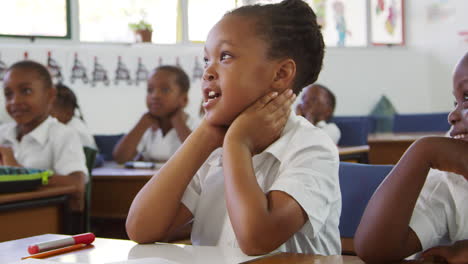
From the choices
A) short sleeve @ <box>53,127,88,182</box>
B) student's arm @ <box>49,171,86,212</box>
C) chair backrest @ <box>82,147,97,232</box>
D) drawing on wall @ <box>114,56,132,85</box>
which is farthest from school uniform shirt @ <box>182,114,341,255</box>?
drawing on wall @ <box>114,56,132,85</box>

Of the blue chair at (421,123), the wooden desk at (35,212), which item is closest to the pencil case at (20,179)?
the wooden desk at (35,212)

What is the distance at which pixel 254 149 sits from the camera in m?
1.38

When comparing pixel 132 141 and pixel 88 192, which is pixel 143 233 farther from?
pixel 132 141

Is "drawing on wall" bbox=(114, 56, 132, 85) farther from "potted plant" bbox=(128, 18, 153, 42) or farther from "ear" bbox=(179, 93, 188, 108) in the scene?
"ear" bbox=(179, 93, 188, 108)

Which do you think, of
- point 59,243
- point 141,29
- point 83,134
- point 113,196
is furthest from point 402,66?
point 59,243

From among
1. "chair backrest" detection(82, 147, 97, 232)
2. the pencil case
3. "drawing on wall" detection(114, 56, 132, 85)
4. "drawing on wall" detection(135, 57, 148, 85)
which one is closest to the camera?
the pencil case

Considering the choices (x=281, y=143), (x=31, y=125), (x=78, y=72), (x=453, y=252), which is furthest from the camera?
(x=78, y=72)

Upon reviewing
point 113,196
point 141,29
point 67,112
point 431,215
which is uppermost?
point 141,29

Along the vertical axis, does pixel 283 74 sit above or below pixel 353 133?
above

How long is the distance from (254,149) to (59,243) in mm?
459

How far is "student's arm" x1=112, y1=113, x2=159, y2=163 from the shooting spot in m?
4.44

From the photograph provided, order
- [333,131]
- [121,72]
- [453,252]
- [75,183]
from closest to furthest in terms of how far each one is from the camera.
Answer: [453,252] < [75,183] < [333,131] < [121,72]

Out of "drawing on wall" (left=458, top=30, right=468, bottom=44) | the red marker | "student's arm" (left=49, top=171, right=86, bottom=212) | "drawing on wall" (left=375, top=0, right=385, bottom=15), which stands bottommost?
"student's arm" (left=49, top=171, right=86, bottom=212)

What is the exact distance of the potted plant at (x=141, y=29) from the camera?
6074mm
